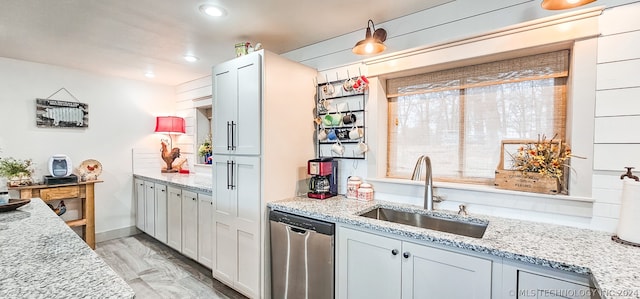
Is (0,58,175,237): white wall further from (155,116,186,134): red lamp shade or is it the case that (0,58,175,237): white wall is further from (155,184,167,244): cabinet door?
(155,184,167,244): cabinet door

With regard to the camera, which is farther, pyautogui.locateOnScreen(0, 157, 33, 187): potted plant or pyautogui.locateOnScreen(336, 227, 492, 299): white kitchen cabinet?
pyautogui.locateOnScreen(0, 157, 33, 187): potted plant

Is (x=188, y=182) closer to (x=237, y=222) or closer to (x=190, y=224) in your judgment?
(x=190, y=224)

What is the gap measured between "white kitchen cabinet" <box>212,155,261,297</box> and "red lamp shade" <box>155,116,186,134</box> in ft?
6.33

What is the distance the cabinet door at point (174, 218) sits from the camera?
3234 millimetres

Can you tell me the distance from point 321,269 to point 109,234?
3458 millimetres

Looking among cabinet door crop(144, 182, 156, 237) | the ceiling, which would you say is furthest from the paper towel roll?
cabinet door crop(144, 182, 156, 237)

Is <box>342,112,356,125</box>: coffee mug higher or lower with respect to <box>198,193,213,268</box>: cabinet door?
higher

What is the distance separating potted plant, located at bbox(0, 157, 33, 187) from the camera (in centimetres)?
296

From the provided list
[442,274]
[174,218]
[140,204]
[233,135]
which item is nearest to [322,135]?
[233,135]

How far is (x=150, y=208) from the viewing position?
3.75m

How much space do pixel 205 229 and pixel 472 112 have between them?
2613 mm

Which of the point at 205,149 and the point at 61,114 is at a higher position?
the point at 61,114

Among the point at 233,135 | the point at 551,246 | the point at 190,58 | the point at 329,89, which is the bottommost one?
the point at 551,246

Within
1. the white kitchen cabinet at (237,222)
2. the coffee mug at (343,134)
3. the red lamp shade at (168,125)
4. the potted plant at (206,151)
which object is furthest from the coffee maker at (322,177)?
the red lamp shade at (168,125)
